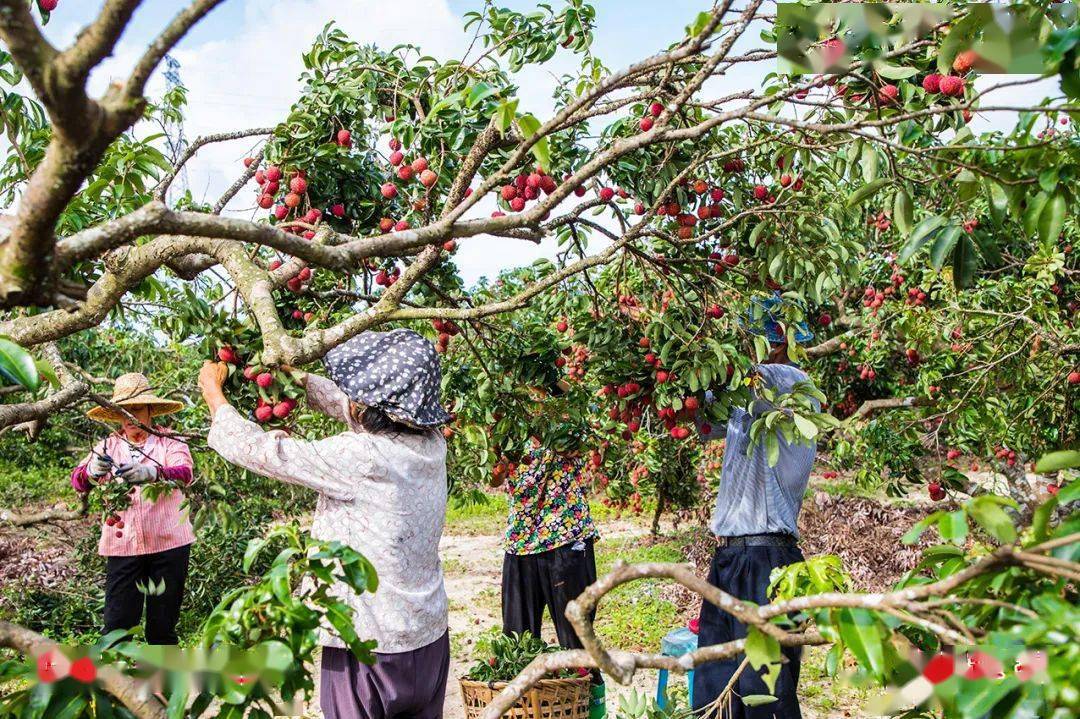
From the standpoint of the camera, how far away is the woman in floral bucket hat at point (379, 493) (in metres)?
2.27

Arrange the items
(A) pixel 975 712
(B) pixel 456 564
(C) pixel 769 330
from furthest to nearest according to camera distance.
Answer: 1. (B) pixel 456 564
2. (C) pixel 769 330
3. (A) pixel 975 712

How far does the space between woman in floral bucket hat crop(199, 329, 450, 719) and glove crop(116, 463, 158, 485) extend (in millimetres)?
1421

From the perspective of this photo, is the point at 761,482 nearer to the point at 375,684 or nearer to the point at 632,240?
the point at 632,240

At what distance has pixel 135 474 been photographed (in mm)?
3482

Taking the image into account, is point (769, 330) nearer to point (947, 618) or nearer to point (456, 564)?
point (947, 618)

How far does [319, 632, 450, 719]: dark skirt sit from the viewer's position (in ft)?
7.53

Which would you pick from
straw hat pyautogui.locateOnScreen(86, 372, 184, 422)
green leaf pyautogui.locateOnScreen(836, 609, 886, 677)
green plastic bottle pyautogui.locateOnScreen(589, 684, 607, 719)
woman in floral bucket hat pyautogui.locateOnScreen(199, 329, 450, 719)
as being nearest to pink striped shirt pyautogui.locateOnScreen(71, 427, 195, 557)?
straw hat pyautogui.locateOnScreen(86, 372, 184, 422)

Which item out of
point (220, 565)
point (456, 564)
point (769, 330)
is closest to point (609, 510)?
point (456, 564)

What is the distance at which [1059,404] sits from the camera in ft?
15.0

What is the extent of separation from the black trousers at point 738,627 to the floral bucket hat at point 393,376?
50.2 inches

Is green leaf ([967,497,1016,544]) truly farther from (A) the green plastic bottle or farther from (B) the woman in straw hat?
(B) the woman in straw hat

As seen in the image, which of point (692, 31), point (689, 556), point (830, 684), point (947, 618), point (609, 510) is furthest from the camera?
point (609, 510)

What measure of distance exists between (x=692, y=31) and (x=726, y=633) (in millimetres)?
2015

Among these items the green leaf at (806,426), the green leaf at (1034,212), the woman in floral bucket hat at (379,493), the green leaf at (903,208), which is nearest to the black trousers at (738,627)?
the green leaf at (806,426)
